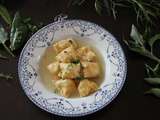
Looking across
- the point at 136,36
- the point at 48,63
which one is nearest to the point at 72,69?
the point at 48,63

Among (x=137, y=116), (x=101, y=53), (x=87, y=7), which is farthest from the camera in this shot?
(x=87, y=7)

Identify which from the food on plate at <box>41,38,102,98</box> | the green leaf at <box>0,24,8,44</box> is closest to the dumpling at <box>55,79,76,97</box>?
the food on plate at <box>41,38,102,98</box>

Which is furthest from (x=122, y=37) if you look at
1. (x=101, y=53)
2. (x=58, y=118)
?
(x=58, y=118)

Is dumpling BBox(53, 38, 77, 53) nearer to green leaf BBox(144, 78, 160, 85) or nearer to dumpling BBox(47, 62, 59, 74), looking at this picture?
dumpling BBox(47, 62, 59, 74)

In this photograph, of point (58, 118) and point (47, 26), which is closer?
point (58, 118)

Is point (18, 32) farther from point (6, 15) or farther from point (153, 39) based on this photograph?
point (153, 39)

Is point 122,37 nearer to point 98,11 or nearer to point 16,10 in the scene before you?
point 98,11
